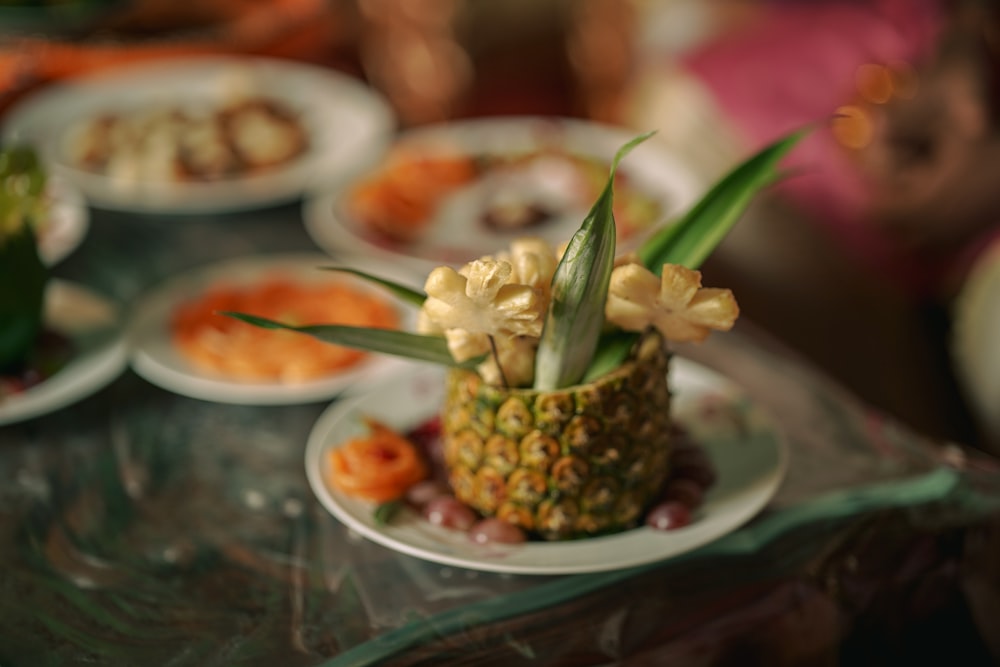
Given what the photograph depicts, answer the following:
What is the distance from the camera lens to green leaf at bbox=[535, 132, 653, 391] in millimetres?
807

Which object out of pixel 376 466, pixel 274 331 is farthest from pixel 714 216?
pixel 274 331

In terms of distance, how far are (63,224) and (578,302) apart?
96 cm

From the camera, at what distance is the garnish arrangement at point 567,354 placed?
0.84 meters

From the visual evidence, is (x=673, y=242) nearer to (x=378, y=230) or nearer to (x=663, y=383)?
(x=663, y=383)

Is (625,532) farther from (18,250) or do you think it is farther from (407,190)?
(407,190)

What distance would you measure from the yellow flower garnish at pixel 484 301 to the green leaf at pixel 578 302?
17 mm

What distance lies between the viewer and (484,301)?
82 cm

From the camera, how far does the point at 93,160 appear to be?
172 cm

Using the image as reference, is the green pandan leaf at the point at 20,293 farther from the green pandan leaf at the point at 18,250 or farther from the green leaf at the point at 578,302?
the green leaf at the point at 578,302

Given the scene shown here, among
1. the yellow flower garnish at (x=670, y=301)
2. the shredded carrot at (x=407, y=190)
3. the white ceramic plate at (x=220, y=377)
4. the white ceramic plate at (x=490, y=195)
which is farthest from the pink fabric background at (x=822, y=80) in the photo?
the yellow flower garnish at (x=670, y=301)

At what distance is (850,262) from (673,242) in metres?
1.41

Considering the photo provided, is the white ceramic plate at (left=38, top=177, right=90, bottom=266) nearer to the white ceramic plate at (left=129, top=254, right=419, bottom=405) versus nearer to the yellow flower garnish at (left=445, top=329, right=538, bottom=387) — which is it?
the white ceramic plate at (left=129, top=254, right=419, bottom=405)

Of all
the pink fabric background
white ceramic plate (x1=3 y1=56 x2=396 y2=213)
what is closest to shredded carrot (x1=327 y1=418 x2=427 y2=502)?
white ceramic plate (x1=3 y1=56 x2=396 y2=213)

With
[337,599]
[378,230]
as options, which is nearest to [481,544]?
[337,599]
